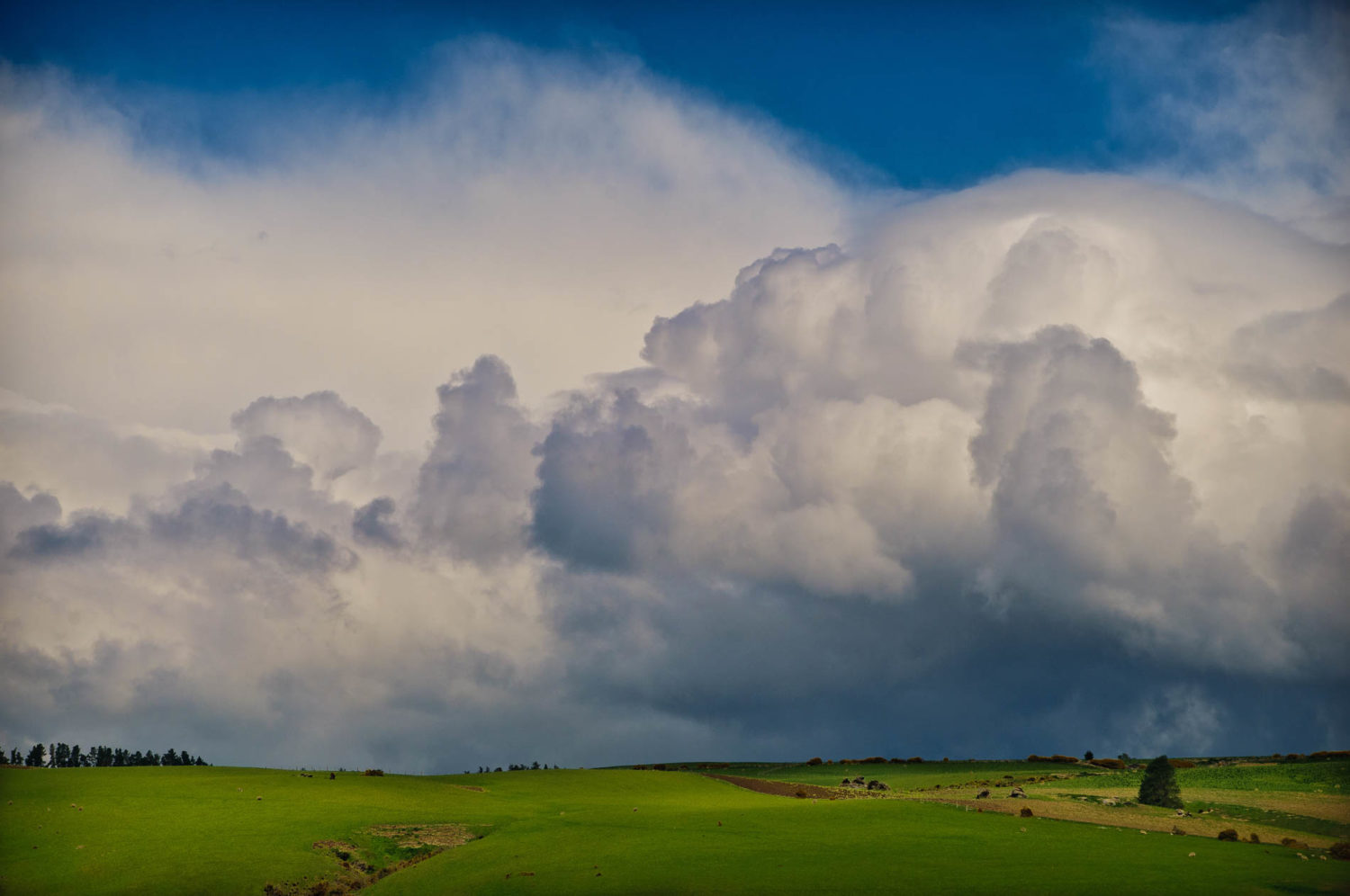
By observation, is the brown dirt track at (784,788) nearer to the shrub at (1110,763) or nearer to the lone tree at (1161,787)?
the lone tree at (1161,787)

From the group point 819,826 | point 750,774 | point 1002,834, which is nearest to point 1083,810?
point 1002,834

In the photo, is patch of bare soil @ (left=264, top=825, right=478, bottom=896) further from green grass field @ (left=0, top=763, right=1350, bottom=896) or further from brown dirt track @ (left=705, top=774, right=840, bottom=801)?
brown dirt track @ (left=705, top=774, right=840, bottom=801)

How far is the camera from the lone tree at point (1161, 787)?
87.0 m

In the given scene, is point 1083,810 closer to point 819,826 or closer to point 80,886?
point 819,826

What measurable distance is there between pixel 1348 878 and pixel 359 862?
58452 millimetres

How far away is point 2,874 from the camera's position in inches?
2756

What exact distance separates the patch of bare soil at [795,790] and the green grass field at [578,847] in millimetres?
20411

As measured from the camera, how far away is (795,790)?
12700 centimetres

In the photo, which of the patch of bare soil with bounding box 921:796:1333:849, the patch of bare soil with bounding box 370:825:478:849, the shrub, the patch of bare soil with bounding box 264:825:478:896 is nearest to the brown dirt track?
the patch of bare soil with bounding box 921:796:1333:849

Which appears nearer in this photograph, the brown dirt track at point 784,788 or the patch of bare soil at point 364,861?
the patch of bare soil at point 364,861

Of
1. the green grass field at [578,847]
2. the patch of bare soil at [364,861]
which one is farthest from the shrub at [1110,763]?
the patch of bare soil at [364,861]

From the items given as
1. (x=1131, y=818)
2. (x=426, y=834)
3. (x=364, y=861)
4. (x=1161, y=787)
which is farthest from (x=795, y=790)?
(x=364, y=861)

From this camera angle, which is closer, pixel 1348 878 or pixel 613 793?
pixel 1348 878

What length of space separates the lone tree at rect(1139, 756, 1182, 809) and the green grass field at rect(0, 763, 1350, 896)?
777 cm
